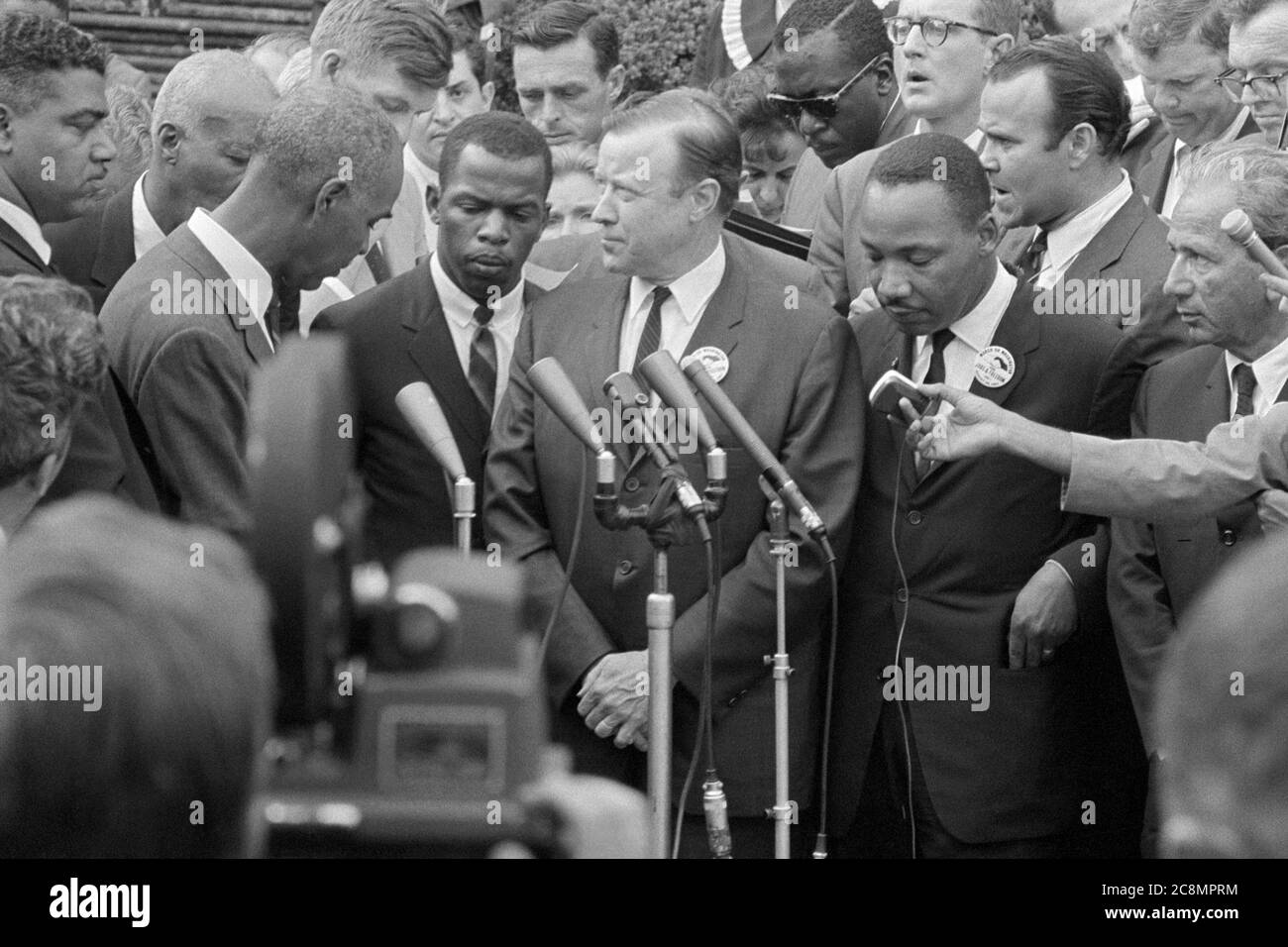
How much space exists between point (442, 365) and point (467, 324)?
0.50 ft

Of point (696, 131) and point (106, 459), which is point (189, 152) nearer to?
point (696, 131)

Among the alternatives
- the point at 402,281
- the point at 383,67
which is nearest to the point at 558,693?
the point at 402,281

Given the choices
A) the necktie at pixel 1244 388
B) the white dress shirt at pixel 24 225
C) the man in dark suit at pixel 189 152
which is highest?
the man in dark suit at pixel 189 152

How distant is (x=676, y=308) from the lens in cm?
478

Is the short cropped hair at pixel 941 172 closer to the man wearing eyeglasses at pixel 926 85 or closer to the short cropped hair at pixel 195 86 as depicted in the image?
the man wearing eyeglasses at pixel 926 85

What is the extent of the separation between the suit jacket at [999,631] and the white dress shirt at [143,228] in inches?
86.1

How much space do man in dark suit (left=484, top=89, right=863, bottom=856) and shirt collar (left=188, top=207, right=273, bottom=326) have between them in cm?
63

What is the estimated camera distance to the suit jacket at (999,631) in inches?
181

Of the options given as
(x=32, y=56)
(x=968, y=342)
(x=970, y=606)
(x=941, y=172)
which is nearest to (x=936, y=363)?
(x=968, y=342)

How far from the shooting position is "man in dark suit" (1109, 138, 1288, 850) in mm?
4273

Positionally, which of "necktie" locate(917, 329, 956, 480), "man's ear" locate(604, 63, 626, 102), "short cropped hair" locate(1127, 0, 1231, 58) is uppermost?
"man's ear" locate(604, 63, 626, 102)

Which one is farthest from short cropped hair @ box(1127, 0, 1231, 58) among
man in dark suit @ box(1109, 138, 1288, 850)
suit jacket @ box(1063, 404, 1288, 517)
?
suit jacket @ box(1063, 404, 1288, 517)

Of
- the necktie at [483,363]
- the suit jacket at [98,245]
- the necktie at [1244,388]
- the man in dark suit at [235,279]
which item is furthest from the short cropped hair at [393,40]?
the necktie at [1244,388]

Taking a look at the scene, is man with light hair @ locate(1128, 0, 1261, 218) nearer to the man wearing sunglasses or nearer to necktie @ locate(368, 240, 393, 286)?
the man wearing sunglasses
